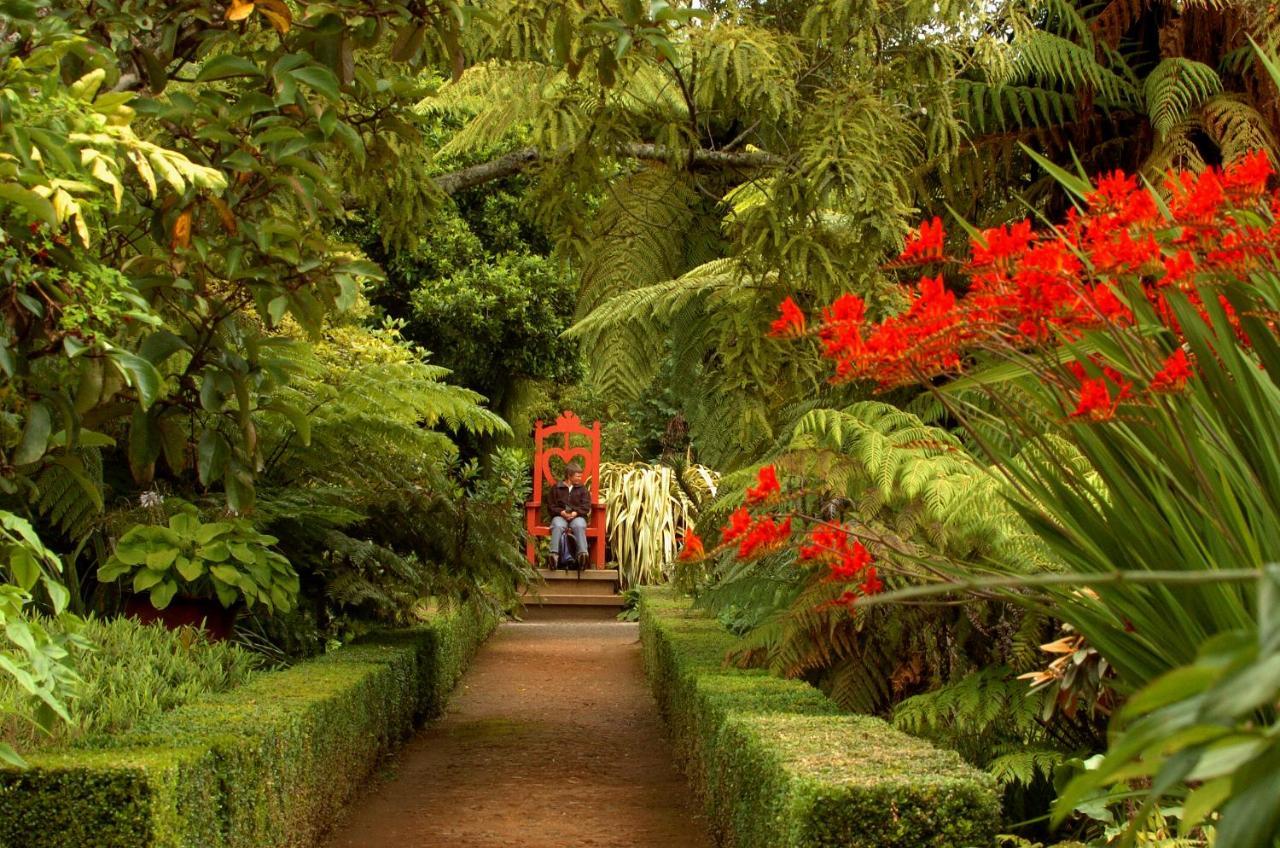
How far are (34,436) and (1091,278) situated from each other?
2.10m

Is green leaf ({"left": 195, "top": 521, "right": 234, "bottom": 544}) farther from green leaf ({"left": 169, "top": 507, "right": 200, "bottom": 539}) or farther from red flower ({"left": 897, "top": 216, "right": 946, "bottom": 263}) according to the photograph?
red flower ({"left": 897, "top": 216, "right": 946, "bottom": 263})

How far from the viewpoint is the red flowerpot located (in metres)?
6.34

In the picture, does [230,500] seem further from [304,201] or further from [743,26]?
[743,26]

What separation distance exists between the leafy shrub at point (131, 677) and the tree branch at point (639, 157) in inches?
92.5

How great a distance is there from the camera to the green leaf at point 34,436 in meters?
2.83

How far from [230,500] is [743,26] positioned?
3.51 m

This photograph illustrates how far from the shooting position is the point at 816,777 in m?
3.48

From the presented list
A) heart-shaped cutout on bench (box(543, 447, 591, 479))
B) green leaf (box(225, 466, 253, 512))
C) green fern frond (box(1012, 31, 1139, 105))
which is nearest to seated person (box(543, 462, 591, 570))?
heart-shaped cutout on bench (box(543, 447, 591, 479))

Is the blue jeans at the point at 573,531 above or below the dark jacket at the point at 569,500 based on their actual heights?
below

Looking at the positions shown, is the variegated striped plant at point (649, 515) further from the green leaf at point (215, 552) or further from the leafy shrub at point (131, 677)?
the green leaf at point (215, 552)

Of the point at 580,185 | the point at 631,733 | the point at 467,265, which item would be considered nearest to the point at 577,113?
the point at 580,185

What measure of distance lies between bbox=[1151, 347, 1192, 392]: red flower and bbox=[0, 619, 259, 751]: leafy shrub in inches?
Answer: 106

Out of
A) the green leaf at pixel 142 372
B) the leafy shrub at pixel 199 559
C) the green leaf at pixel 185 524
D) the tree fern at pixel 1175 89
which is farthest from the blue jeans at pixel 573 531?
the green leaf at pixel 142 372

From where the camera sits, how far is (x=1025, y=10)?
6.51m
